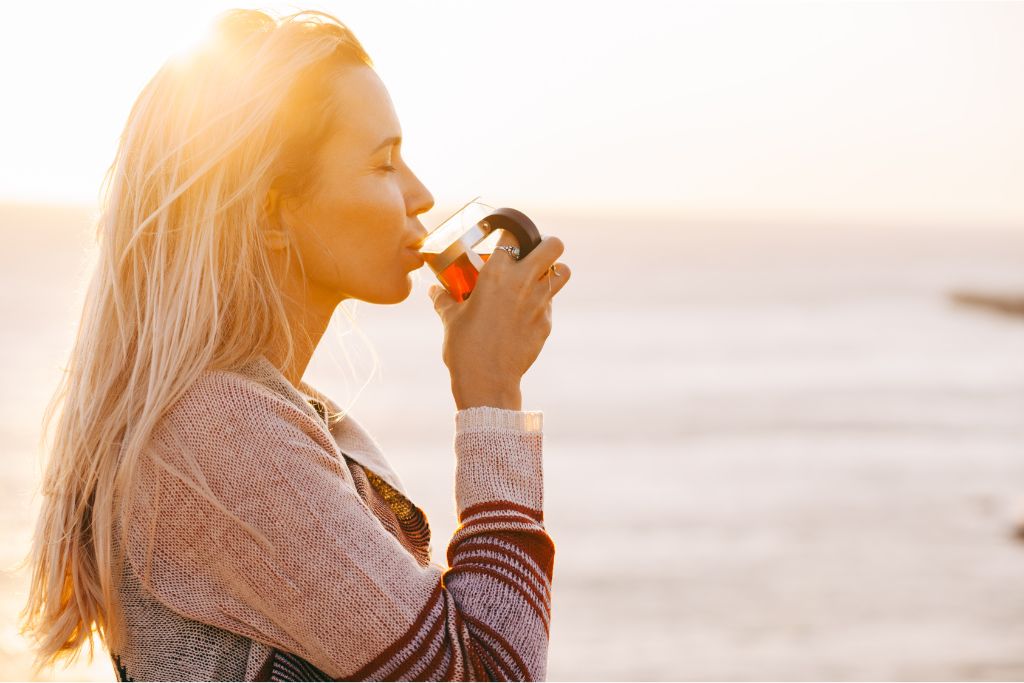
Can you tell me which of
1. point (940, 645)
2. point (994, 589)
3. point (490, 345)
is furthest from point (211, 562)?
point (994, 589)

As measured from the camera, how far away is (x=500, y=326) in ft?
6.23

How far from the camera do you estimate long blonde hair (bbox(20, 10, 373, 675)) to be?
1.70m

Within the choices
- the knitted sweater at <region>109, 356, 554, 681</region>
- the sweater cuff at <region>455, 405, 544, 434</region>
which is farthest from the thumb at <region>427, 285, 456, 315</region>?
the knitted sweater at <region>109, 356, 554, 681</region>

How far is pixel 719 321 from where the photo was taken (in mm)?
34719

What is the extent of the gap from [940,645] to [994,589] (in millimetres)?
1178

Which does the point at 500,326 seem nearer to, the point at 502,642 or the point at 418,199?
the point at 418,199

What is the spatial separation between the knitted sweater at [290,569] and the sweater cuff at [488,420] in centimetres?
9

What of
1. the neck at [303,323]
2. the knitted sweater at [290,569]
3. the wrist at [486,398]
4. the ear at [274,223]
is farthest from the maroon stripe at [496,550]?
the ear at [274,223]

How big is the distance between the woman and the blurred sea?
1.13ft

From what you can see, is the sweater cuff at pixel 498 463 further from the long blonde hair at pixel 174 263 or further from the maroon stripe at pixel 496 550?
the long blonde hair at pixel 174 263

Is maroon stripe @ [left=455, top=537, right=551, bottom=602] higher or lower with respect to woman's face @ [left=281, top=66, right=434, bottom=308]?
lower

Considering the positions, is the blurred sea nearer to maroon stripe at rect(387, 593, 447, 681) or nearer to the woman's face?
the woman's face

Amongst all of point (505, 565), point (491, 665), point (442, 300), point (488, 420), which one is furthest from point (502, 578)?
point (442, 300)

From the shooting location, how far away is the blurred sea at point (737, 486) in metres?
7.07
